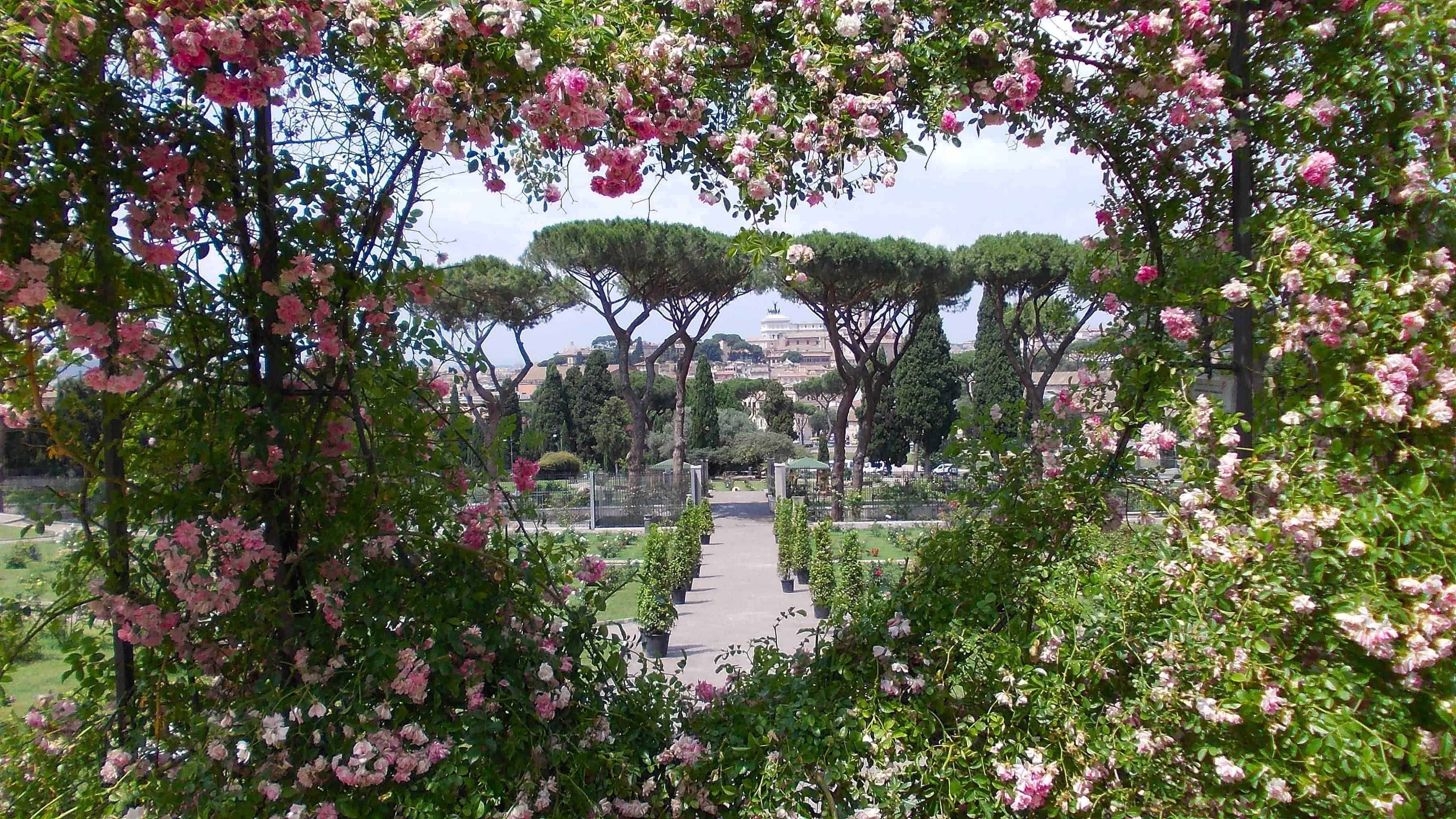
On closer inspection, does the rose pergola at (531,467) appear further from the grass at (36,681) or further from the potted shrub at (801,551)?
the potted shrub at (801,551)

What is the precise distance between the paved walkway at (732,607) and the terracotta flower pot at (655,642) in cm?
14

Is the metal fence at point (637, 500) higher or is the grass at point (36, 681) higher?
the grass at point (36, 681)

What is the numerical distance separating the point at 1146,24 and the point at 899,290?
771 inches

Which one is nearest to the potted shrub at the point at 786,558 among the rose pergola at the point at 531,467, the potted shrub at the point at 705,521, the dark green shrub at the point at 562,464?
the potted shrub at the point at 705,521

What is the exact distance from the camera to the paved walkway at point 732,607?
7.84 m

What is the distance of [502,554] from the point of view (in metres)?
2.09

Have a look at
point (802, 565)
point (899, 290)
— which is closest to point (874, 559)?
point (802, 565)

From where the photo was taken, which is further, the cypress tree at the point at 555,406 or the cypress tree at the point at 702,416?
the cypress tree at the point at 555,406

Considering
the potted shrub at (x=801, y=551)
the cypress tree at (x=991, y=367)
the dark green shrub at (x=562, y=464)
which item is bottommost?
the dark green shrub at (x=562, y=464)

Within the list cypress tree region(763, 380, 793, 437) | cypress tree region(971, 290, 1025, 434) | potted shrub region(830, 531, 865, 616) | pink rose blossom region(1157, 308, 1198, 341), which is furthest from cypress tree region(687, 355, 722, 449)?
pink rose blossom region(1157, 308, 1198, 341)

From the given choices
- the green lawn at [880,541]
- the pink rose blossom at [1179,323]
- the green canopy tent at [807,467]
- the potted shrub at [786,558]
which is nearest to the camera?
the pink rose blossom at [1179,323]

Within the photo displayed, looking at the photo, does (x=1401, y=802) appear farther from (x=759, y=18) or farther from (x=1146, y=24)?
(x=759, y=18)

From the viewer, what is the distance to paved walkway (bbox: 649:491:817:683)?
7844mm

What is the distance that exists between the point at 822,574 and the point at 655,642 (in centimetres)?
242
